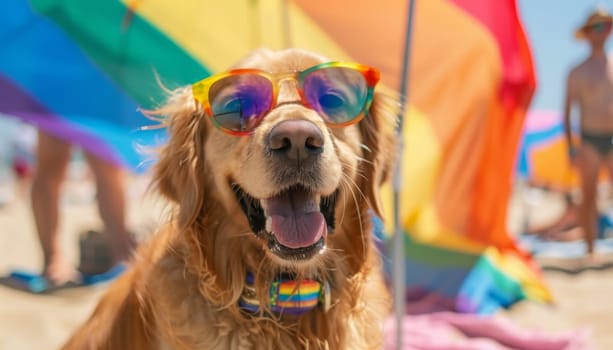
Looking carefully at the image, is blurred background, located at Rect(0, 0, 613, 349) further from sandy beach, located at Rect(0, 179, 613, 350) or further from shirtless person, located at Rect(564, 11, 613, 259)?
shirtless person, located at Rect(564, 11, 613, 259)

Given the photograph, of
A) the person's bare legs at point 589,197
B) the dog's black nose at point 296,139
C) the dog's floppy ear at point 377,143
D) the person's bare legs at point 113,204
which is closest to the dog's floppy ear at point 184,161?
the dog's black nose at point 296,139

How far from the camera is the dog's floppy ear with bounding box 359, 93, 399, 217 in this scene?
2.19 m

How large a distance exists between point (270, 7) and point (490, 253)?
2.32m

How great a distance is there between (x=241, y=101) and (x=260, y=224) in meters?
0.44

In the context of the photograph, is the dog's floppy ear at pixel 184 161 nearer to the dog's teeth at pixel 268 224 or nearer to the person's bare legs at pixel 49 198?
the dog's teeth at pixel 268 224

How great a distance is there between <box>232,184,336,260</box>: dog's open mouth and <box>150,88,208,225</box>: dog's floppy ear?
0.86 ft

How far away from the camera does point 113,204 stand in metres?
4.54

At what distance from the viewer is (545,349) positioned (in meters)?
3.18

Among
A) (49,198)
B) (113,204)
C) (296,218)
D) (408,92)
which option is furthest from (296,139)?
A: (49,198)

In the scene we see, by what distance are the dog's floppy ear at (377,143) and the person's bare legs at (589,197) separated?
4275 mm

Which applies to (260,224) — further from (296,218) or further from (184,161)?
(184,161)

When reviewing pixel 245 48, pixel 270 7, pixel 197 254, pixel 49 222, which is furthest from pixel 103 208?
pixel 197 254

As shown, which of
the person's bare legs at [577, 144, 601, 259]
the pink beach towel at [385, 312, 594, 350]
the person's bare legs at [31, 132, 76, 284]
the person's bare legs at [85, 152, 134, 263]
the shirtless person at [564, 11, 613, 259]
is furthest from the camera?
the shirtless person at [564, 11, 613, 259]

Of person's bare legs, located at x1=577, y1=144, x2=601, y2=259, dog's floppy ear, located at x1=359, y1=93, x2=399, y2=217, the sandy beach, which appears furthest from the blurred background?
person's bare legs, located at x1=577, y1=144, x2=601, y2=259
